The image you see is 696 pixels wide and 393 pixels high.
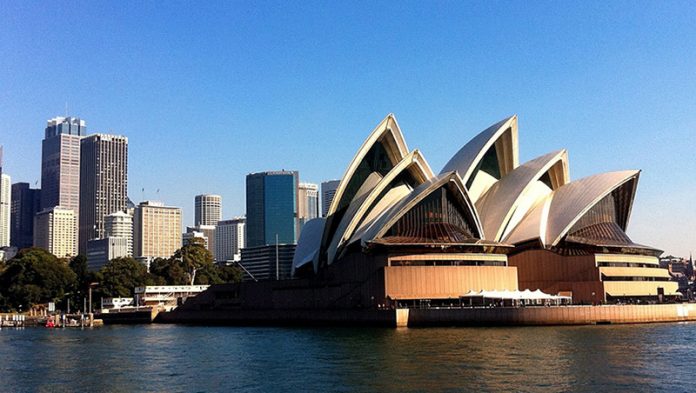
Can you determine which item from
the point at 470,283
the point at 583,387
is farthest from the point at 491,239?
the point at 583,387

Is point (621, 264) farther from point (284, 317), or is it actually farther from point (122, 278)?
point (122, 278)

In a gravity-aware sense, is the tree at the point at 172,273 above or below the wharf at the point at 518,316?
above

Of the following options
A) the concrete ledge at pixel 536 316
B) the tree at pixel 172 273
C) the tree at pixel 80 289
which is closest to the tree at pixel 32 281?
the tree at pixel 80 289

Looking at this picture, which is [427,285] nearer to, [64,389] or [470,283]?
[470,283]

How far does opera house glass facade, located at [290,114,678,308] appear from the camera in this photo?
72.9 meters

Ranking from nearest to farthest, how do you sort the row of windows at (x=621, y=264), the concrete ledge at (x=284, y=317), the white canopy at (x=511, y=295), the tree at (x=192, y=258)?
the white canopy at (x=511, y=295), the concrete ledge at (x=284, y=317), the row of windows at (x=621, y=264), the tree at (x=192, y=258)

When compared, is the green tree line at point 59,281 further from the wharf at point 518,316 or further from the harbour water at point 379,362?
the harbour water at point 379,362

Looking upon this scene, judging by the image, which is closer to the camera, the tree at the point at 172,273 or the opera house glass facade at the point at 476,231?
the opera house glass facade at the point at 476,231

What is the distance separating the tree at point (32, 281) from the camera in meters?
119

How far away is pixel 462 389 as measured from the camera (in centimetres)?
3141

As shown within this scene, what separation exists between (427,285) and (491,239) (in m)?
10.4

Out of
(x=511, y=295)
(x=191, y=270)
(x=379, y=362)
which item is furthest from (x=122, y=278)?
(x=379, y=362)

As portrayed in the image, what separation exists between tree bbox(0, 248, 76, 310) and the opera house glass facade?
52045 mm

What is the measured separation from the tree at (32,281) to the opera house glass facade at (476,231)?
52045 millimetres
